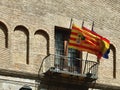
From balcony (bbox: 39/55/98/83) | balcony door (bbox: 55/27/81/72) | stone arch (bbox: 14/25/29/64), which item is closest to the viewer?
stone arch (bbox: 14/25/29/64)

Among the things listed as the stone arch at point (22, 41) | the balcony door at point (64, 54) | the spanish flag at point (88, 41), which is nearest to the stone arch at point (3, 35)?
the stone arch at point (22, 41)

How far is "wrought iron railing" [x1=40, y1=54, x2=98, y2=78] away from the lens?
24188mm

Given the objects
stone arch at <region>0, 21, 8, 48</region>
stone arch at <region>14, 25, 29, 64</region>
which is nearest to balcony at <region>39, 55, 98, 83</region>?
stone arch at <region>14, 25, 29, 64</region>

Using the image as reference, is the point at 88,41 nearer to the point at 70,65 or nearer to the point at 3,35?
the point at 70,65

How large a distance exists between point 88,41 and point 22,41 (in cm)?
308

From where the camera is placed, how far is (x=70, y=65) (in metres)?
25.2

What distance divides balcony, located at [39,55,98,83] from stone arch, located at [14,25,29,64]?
935 mm

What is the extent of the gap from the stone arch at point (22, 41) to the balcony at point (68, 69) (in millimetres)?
935

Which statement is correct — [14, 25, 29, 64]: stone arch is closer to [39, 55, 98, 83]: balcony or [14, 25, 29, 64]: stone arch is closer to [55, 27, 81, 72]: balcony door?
[39, 55, 98, 83]: balcony

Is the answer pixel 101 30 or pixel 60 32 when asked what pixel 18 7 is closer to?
pixel 60 32

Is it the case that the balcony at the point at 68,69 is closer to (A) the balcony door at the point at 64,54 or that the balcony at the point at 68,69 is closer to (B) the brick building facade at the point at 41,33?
(A) the balcony door at the point at 64,54

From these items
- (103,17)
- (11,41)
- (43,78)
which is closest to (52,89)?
(43,78)

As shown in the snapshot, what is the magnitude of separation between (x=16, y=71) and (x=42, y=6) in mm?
3700

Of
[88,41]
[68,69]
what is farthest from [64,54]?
[88,41]
